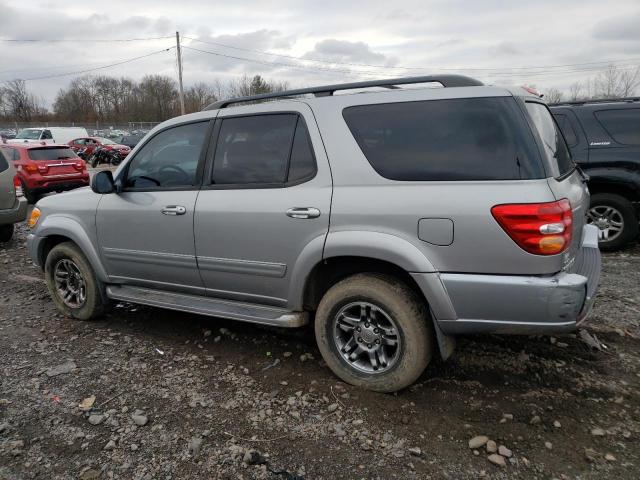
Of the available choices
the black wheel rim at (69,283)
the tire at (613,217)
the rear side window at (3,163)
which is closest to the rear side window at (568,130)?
the tire at (613,217)

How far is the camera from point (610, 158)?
6102 mm

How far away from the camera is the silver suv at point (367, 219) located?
2596mm

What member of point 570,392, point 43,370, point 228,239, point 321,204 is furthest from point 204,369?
point 570,392

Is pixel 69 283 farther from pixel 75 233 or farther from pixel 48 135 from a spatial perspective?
pixel 48 135

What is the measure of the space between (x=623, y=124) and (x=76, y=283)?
6.57m

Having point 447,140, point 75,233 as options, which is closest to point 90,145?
point 75,233

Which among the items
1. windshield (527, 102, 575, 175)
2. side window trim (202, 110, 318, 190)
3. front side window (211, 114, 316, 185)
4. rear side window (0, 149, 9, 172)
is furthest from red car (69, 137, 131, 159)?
windshield (527, 102, 575, 175)

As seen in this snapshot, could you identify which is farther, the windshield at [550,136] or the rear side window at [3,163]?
the rear side window at [3,163]

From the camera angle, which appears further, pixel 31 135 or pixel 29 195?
pixel 31 135

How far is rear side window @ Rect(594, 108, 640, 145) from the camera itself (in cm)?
600

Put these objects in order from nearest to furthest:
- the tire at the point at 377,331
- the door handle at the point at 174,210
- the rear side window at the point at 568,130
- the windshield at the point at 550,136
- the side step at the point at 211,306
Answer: the windshield at the point at 550,136 < the tire at the point at 377,331 < the side step at the point at 211,306 < the door handle at the point at 174,210 < the rear side window at the point at 568,130

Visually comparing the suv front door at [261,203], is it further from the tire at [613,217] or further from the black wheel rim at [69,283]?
the tire at [613,217]

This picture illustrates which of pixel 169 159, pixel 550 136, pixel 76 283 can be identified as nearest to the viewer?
pixel 550 136

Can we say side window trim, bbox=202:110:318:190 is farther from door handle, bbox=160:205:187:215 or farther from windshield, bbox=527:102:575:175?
windshield, bbox=527:102:575:175
